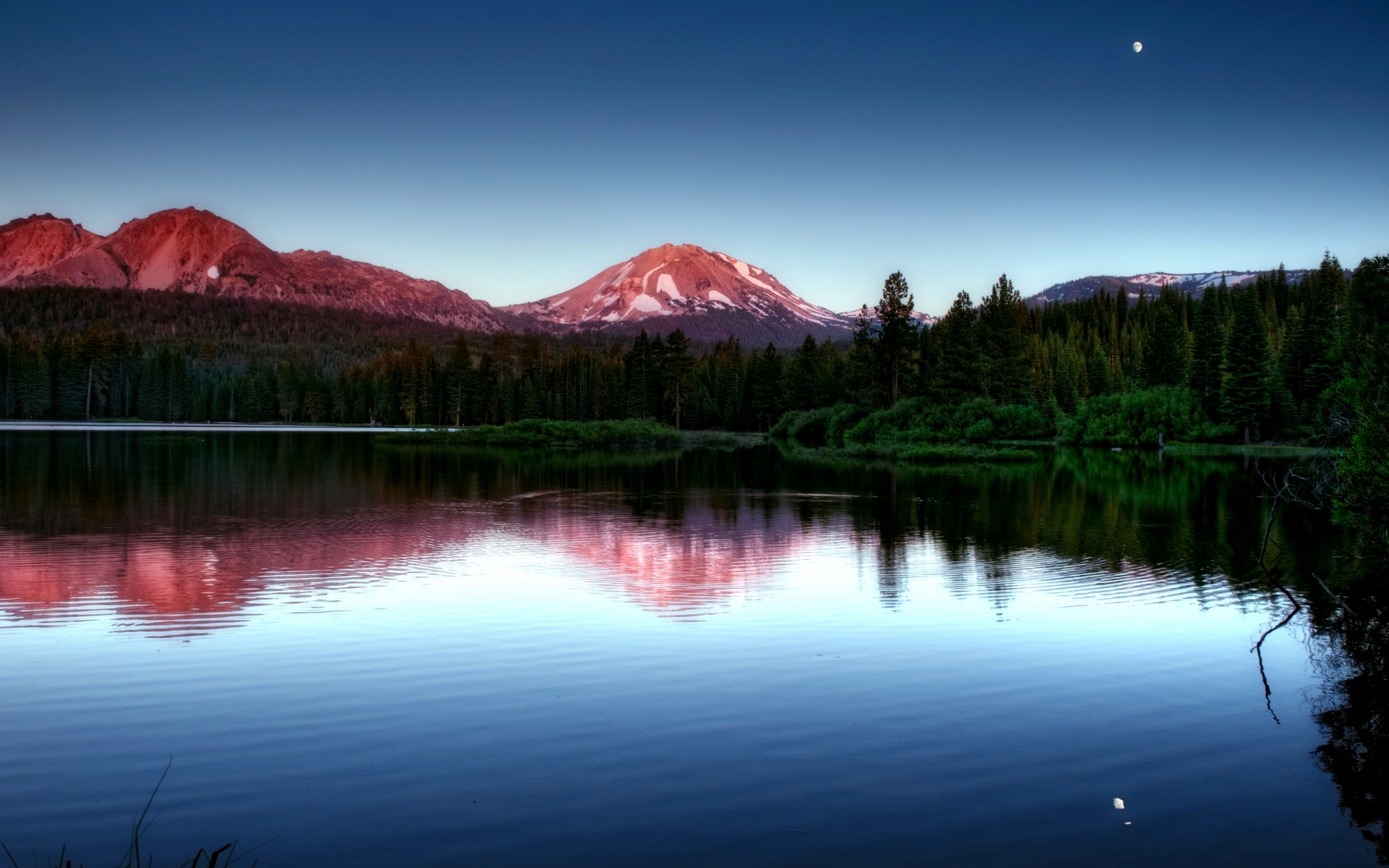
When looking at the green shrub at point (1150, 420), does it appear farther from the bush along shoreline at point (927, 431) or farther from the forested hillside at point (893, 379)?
the bush along shoreline at point (927, 431)

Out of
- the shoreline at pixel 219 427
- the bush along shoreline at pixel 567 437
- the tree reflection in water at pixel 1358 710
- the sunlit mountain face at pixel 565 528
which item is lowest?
the tree reflection in water at pixel 1358 710

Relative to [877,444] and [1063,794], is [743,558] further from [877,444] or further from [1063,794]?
[877,444]

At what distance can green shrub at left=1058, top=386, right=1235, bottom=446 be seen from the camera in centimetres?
8900

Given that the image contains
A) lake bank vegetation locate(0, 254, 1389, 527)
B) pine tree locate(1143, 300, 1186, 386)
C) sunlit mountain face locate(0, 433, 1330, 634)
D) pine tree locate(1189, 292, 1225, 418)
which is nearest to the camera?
sunlit mountain face locate(0, 433, 1330, 634)

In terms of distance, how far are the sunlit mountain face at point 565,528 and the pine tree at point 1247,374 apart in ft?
111

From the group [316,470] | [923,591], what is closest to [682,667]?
[923,591]

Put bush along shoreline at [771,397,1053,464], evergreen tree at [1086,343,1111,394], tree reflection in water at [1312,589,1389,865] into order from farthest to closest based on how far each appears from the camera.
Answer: evergreen tree at [1086,343,1111,394]
bush along shoreline at [771,397,1053,464]
tree reflection in water at [1312,589,1389,865]

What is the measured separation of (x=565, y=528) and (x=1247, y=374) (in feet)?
255

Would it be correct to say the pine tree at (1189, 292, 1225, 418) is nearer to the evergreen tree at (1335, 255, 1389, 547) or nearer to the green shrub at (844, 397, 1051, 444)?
the green shrub at (844, 397, 1051, 444)

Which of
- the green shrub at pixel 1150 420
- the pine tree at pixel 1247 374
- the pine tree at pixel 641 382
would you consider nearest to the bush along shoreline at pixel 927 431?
the green shrub at pixel 1150 420

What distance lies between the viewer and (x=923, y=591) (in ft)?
63.7

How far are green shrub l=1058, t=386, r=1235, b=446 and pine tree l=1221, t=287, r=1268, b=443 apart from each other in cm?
184

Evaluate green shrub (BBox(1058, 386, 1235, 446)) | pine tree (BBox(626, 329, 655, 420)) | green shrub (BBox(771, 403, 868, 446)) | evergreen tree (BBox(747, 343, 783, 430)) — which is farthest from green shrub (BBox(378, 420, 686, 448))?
green shrub (BBox(1058, 386, 1235, 446))

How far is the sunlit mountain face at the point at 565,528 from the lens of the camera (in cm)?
1892
